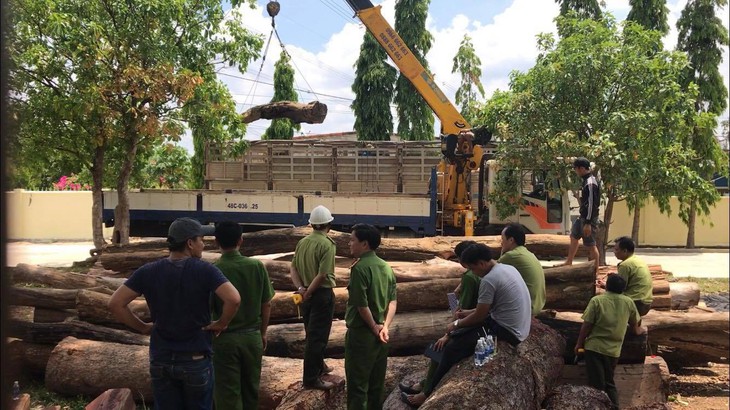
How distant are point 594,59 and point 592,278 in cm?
619

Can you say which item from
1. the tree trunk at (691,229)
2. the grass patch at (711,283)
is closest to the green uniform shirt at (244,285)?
the grass patch at (711,283)

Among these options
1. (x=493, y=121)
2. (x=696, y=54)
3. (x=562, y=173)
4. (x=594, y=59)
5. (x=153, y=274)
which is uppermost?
(x=696, y=54)

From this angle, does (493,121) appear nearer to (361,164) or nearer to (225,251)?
(361,164)

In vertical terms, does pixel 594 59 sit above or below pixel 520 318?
above

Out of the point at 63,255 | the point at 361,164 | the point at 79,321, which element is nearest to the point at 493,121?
the point at 361,164

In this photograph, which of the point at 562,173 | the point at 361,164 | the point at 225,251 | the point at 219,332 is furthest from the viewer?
the point at 361,164

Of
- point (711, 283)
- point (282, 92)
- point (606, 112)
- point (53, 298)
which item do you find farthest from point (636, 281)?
point (282, 92)

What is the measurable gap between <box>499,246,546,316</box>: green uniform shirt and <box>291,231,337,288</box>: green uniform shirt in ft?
4.97

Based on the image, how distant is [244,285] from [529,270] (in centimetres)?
250

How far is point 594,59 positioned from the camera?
11297 mm

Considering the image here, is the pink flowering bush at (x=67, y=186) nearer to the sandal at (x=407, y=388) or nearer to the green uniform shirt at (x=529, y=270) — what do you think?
the sandal at (x=407, y=388)

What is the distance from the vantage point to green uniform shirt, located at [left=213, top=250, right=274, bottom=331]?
4250mm

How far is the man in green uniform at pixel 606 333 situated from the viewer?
5445 millimetres

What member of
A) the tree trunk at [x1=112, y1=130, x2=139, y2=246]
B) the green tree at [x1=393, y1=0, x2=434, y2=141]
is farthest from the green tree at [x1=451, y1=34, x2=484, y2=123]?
the tree trunk at [x1=112, y1=130, x2=139, y2=246]
